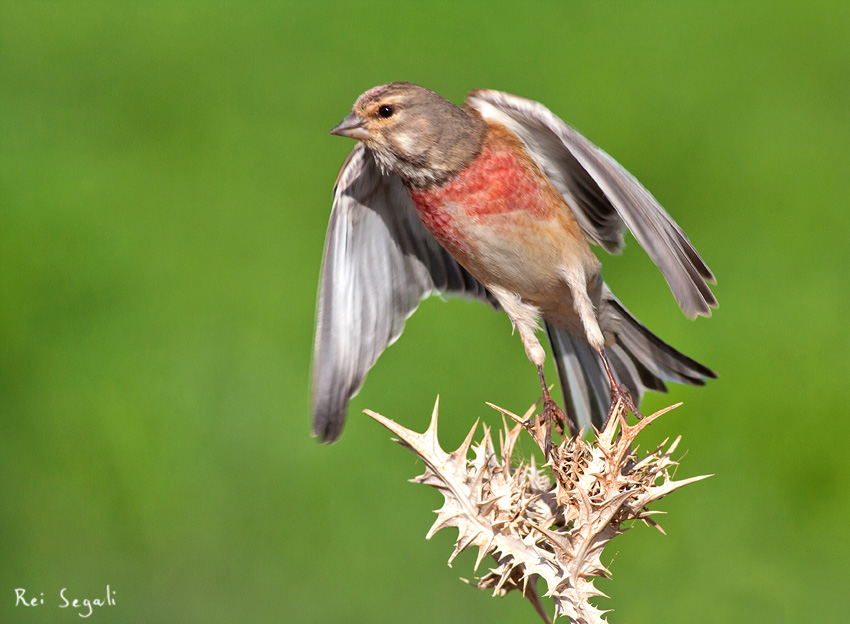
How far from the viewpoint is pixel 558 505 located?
9.96 ft

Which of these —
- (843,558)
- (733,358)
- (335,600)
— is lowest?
(335,600)

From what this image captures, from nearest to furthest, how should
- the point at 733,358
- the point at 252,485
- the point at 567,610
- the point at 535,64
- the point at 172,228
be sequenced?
the point at 567,610
the point at 252,485
the point at 733,358
the point at 172,228
the point at 535,64

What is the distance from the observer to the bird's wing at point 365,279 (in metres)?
3.98

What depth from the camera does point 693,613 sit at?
6070mm

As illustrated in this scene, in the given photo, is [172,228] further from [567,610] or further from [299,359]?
[567,610]

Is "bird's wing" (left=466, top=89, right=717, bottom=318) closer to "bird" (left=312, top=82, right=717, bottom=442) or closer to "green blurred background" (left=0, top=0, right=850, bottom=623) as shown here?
"bird" (left=312, top=82, right=717, bottom=442)

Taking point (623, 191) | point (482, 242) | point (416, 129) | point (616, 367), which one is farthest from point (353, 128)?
point (616, 367)

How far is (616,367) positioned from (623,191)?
0.97 m

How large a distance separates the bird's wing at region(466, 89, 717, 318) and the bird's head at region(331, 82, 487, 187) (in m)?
0.17

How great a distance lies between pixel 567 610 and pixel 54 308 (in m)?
5.59

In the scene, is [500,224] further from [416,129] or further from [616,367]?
[616,367]

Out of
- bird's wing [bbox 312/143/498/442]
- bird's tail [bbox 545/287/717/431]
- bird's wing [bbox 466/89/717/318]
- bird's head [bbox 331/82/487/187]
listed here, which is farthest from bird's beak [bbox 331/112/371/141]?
bird's tail [bbox 545/287/717/431]

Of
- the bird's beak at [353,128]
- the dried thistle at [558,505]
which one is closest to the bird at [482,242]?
the bird's beak at [353,128]

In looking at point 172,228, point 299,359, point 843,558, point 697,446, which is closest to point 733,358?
point 697,446
